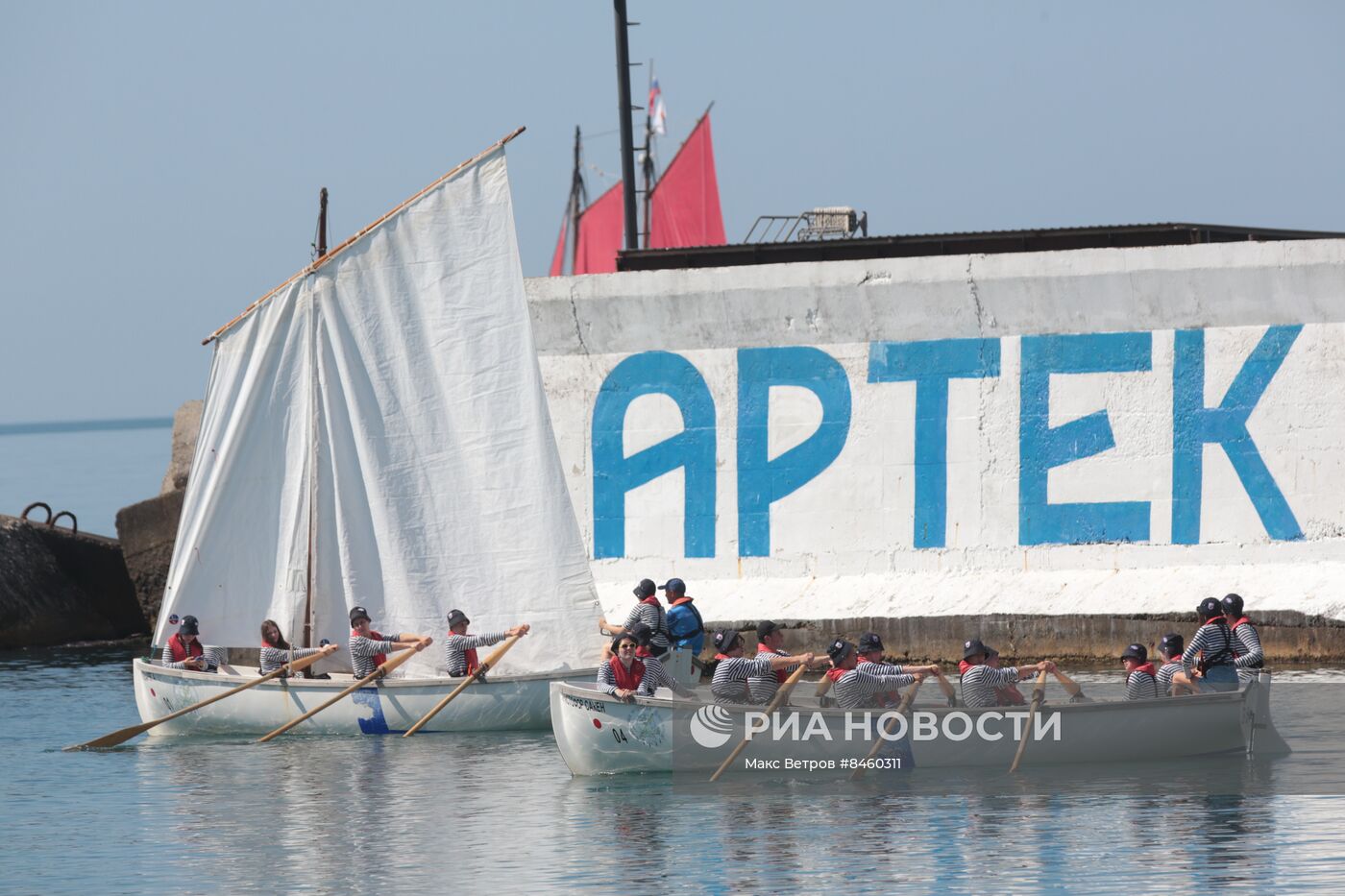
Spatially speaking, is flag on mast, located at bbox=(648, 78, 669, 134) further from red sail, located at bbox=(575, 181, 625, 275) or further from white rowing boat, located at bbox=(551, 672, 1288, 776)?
white rowing boat, located at bbox=(551, 672, 1288, 776)

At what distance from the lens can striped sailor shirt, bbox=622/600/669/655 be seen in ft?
88.5

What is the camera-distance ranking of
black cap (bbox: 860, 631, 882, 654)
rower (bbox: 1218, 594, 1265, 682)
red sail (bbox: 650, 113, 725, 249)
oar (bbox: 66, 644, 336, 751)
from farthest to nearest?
red sail (bbox: 650, 113, 725, 249) < oar (bbox: 66, 644, 336, 751) < rower (bbox: 1218, 594, 1265, 682) < black cap (bbox: 860, 631, 882, 654)

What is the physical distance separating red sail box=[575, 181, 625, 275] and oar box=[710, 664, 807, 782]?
48.5 metres

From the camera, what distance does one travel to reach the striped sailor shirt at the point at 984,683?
2359 centimetres

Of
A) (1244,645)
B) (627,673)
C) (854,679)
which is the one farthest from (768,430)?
(1244,645)

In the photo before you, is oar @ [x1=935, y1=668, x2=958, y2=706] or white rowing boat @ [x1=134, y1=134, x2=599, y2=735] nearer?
oar @ [x1=935, y1=668, x2=958, y2=706]

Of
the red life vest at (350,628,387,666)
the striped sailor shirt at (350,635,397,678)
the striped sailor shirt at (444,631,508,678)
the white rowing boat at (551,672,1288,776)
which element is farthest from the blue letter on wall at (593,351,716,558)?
the white rowing boat at (551,672,1288,776)

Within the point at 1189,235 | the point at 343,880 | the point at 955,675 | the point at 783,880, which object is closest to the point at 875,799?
the point at 783,880

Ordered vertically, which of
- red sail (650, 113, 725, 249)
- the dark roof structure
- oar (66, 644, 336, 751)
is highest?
red sail (650, 113, 725, 249)

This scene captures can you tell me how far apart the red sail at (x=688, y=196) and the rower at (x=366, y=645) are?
35.6m

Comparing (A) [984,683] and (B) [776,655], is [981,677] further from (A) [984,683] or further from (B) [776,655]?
(B) [776,655]

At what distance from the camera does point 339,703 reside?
28.9 metres

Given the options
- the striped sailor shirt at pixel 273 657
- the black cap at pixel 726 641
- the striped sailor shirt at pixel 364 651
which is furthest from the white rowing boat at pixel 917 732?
the striped sailor shirt at pixel 273 657

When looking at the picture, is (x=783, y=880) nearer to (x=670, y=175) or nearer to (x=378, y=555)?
(x=378, y=555)
